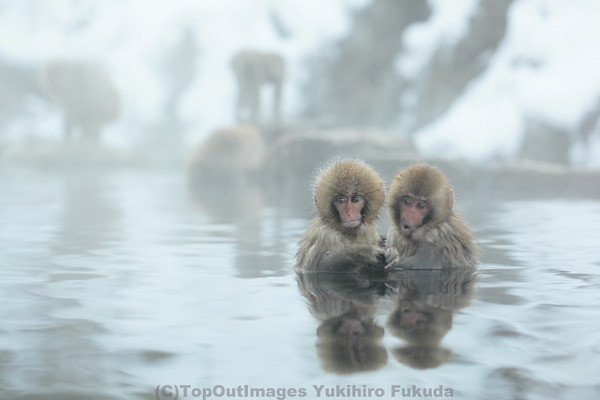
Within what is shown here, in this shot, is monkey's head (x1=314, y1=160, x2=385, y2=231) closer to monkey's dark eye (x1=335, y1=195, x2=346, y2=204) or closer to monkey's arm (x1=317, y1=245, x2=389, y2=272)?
monkey's dark eye (x1=335, y1=195, x2=346, y2=204)

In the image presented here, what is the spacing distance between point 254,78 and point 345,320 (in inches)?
521

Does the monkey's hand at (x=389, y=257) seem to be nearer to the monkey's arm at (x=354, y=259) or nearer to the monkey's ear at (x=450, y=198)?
the monkey's arm at (x=354, y=259)

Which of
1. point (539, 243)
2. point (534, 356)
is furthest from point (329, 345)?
point (539, 243)

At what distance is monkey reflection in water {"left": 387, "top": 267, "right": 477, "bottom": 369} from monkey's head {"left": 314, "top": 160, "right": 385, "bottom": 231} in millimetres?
325

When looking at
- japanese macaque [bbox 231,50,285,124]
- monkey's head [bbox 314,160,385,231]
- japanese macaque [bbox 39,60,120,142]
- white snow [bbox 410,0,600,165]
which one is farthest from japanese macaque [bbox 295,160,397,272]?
japanese macaque [bbox 39,60,120,142]

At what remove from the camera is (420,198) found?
3426mm


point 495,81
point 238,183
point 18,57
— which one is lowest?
point 238,183

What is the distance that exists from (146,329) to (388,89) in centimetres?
1547

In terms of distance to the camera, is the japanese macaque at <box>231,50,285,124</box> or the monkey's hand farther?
the japanese macaque at <box>231,50,285,124</box>

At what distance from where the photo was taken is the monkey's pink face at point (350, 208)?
3.22 m

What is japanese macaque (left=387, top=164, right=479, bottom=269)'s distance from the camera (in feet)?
11.3

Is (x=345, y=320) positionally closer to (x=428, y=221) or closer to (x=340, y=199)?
(x=340, y=199)

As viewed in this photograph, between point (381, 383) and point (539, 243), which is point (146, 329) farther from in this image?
point (539, 243)

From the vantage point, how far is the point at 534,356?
1949mm
